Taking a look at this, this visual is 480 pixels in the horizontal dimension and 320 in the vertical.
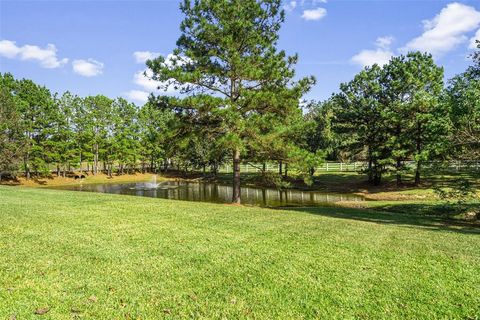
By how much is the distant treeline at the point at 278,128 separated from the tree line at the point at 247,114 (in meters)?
0.11

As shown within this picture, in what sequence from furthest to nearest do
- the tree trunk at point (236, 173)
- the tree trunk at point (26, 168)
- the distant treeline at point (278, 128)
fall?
the tree trunk at point (26, 168), the tree trunk at point (236, 173), the distant treeline at point (278, 128)

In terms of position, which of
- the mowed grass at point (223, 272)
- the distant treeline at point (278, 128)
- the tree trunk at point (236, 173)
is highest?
the distant treeline at point (278, 128)

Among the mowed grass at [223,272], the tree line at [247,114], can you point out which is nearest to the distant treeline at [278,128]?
the tree line at [247,114]

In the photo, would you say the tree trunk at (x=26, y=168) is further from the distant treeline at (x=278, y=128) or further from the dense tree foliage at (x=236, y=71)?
the dense tree foliage at (x=236, y=71)

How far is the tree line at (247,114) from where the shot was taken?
749 inches

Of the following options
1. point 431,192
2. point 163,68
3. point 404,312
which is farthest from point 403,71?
point 404,312

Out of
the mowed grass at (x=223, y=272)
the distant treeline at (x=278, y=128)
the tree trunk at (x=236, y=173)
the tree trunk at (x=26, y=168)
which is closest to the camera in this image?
the mowed grass at (x=223, y=272)

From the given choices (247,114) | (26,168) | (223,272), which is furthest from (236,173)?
(26,168)

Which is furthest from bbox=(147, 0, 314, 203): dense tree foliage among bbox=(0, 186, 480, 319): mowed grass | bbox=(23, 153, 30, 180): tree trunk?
bbox=(23, 153, 30, 180): tree trunk

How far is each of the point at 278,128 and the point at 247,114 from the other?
7.76 feet

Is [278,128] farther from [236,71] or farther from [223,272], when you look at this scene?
[223,272]

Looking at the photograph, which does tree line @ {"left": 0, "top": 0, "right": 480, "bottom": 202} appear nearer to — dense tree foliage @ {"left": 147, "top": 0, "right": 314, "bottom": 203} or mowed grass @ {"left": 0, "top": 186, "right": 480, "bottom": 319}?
dense tree foliage @ {"left": 147, "top": 0, "right": 314, "bottom": 203}

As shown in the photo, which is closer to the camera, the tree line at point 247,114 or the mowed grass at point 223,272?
the mowed grass at point 223,272

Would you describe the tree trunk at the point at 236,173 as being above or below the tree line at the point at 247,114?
below
